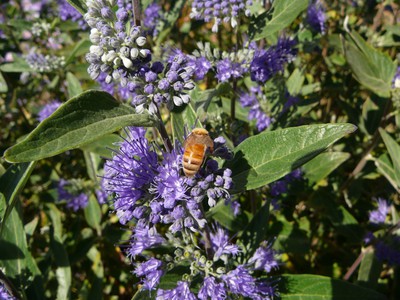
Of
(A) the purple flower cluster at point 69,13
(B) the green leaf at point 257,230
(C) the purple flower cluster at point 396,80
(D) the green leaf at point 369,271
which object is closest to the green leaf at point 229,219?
(B) the green leaf at point 257,230

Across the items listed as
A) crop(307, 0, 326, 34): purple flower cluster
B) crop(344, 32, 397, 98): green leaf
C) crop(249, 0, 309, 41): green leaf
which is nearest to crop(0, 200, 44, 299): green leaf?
crop(249, 0, 309, 41): green leaf

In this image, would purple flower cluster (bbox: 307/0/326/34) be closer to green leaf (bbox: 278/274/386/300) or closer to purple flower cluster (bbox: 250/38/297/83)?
purple flower cluster (bbox: 250/38/297/83)

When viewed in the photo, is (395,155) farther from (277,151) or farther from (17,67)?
(17,67)

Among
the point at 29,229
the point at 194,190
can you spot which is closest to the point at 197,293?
the point at 194,190

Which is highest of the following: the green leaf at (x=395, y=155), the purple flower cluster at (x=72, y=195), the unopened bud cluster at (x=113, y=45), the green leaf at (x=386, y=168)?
the unopened bud cluster at (x=113, y=45)

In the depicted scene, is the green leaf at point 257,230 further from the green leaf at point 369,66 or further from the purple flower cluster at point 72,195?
the purple flower cluster at point 72,195

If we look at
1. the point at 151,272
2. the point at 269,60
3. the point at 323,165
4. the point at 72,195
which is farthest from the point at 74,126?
the point at 72,195
